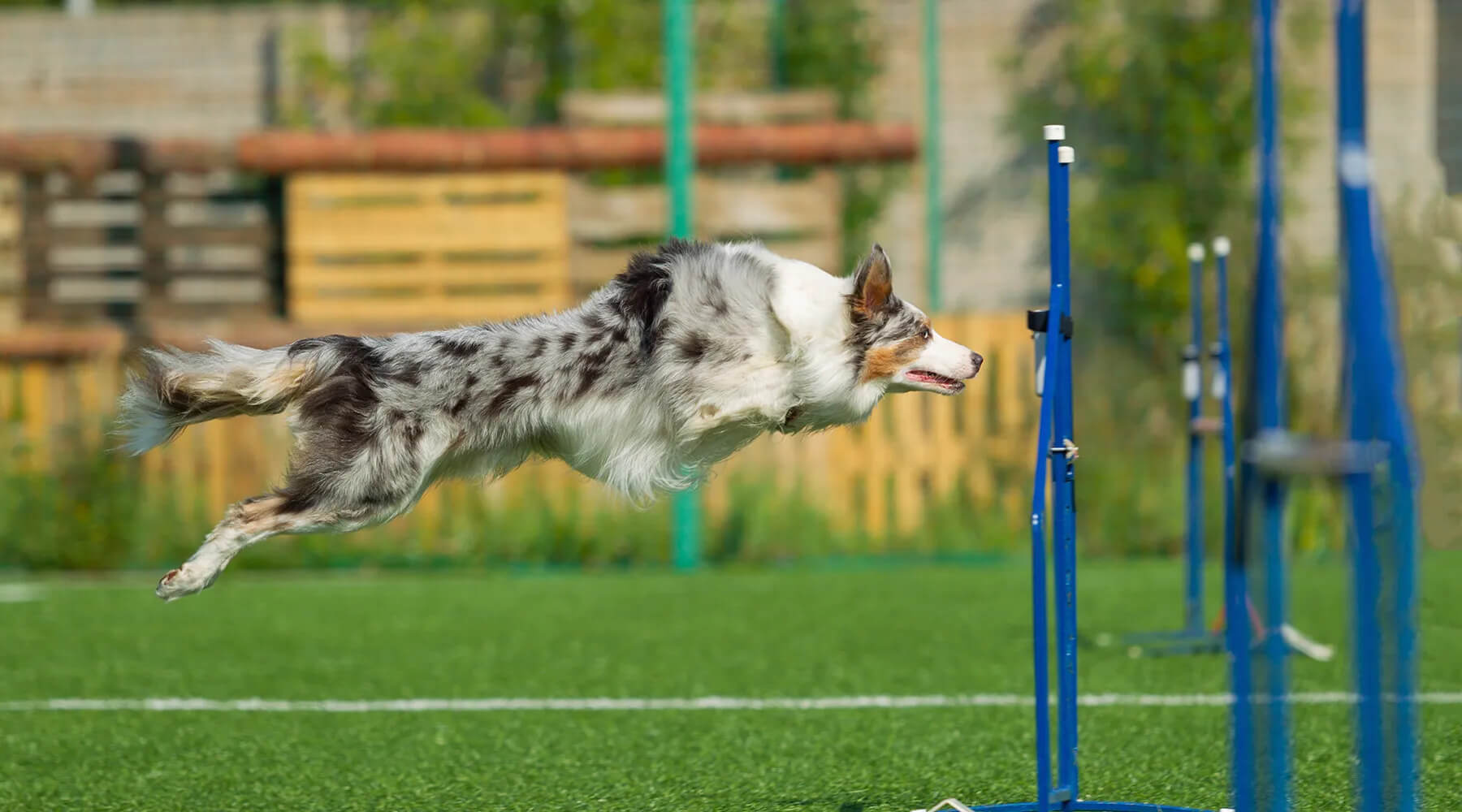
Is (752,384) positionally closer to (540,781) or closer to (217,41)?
(540,781)

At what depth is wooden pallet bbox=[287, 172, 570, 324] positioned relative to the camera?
10.7m

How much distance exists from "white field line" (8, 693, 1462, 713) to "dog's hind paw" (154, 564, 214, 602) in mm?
2391

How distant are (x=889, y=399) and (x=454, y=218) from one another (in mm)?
3106

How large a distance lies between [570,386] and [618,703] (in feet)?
8.29

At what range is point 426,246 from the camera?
1077 cm

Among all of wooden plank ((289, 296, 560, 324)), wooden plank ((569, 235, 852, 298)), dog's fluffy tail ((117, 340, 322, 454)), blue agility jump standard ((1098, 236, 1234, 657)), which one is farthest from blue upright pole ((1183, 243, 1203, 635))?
wooden plank ((289, 296, 560, 324))

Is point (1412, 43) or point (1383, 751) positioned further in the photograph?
point (1412, 43)

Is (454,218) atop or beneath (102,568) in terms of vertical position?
atop

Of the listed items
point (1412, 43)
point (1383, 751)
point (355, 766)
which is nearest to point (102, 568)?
point (355, 766)

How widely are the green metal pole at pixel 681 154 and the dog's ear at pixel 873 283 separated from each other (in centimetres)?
621

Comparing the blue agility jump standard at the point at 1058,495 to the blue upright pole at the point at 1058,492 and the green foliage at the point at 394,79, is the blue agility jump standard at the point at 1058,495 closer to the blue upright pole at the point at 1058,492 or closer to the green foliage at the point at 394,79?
the blue upright pole at the point at 1058,492

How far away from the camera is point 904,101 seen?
11.6 metres

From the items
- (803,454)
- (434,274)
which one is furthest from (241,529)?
(434,274)

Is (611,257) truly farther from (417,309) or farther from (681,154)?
(417,309)
